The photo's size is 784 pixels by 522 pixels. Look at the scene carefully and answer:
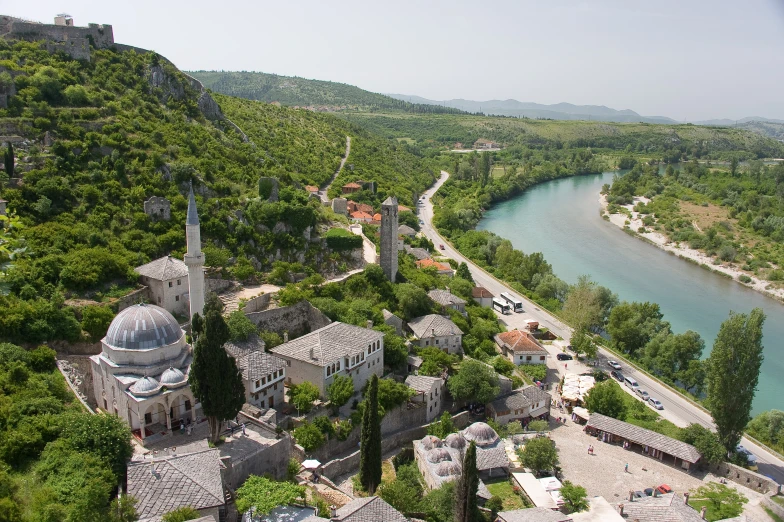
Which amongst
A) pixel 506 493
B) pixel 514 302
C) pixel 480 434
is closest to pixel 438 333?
pixel 480 434

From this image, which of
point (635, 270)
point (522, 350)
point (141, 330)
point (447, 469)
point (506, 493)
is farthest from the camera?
point (635, 270)

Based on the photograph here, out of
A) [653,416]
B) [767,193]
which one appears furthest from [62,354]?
[767,193]

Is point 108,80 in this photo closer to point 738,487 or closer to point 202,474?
point 202,474

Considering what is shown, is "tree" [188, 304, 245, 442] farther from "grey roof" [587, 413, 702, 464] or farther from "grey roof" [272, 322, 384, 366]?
"grey roof" [587, 413, 702, 464]

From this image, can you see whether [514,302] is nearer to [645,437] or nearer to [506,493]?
[645,437]

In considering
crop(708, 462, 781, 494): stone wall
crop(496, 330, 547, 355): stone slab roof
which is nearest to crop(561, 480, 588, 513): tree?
crop(708, 462, 781, 494): stone wall

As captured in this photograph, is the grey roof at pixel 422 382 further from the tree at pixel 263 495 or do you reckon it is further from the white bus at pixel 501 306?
the white bus at pixel 501 306
